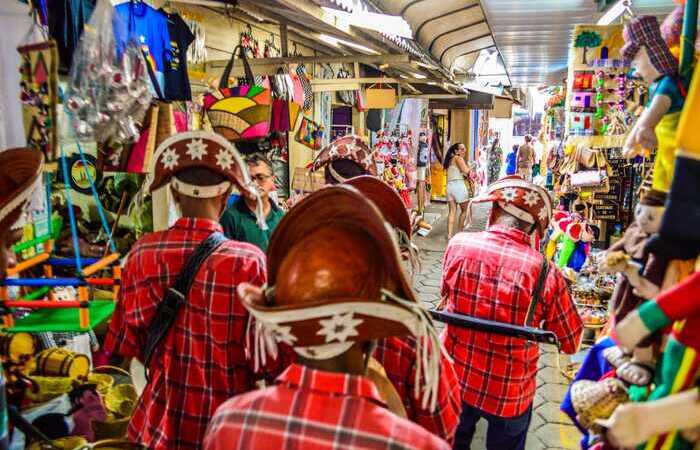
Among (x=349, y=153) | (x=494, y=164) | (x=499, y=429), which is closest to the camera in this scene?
(x=499, y=429)

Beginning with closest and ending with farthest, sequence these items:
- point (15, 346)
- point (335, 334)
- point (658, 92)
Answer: point (335, 334) → point (658, 92) → point (15, 346)

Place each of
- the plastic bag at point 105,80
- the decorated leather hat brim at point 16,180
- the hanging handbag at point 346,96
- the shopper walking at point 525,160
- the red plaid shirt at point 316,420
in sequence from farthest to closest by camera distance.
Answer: the shopper walking at point 525,160 → the hanging handbag at point 346,96 → the plastic bag at point 105,80 → the decorated leather hat brim at point 16,180 → the red plaid shirt at point 316,420

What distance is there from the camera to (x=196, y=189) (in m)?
2.44

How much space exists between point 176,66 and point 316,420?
11.9ft

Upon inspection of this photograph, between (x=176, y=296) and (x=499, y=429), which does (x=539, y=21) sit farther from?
(x=176, y=296)

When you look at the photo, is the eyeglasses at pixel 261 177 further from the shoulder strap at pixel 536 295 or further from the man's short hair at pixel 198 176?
the shoulder strap at pixel 536 295

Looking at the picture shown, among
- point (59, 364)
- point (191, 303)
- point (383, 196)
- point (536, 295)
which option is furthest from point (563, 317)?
point (59, 364)

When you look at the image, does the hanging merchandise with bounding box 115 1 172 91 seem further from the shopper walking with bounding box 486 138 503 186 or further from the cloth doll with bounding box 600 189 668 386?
the shopper walking with bounding box 486 138 503 186

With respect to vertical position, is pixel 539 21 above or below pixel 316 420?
above

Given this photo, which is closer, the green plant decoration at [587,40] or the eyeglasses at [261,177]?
the eyeglasses at [261,177]

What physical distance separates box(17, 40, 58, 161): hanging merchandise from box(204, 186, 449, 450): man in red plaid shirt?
196 centimetres

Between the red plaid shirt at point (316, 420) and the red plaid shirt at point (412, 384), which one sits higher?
the red plaid shirt at point (316, 420)

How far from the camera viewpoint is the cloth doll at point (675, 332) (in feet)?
3.85

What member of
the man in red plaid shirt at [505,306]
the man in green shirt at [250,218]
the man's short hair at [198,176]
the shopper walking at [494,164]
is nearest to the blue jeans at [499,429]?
the man in red plaid shirt at [505,306]
